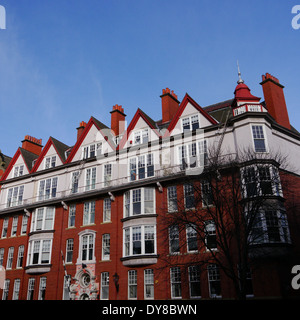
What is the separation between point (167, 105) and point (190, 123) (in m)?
5.84

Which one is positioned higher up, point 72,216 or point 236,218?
point 72,216

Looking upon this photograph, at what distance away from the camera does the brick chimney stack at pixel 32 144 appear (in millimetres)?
47250

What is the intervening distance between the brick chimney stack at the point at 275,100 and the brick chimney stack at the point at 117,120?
51.2ft

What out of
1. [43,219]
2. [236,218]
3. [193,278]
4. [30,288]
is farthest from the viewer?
[43,219]

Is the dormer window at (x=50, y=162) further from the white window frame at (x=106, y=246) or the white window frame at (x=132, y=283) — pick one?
the white window frame at (x=132, y=283)

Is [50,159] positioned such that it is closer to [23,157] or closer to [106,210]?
[23,157]

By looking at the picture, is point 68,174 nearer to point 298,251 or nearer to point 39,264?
point 39,264

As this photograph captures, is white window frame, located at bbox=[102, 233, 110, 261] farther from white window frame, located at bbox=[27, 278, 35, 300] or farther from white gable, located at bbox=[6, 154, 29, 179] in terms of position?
white gable, located at bbox=[6, 154, 29, 179]

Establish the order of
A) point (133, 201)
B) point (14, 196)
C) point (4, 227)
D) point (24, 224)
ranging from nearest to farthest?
point (133, 201) < point (24, 224) < point (4, 227) < point (14, 196)

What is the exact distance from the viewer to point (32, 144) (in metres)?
48.0


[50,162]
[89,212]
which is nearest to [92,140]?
[50,162]

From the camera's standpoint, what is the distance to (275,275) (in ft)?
80.2

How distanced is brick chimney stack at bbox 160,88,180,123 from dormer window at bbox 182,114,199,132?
416 centimetres

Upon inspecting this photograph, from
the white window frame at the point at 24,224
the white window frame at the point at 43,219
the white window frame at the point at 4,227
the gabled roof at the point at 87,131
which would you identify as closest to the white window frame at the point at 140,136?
the gabled roof at the point at 87,131
